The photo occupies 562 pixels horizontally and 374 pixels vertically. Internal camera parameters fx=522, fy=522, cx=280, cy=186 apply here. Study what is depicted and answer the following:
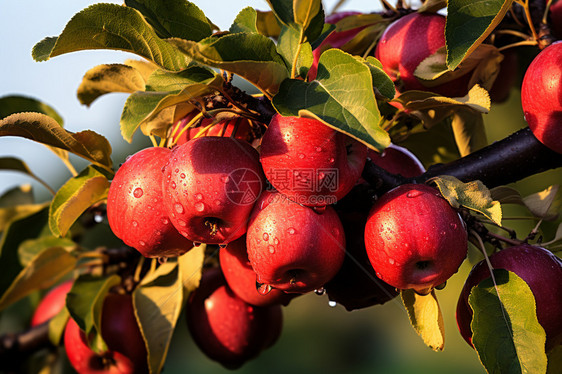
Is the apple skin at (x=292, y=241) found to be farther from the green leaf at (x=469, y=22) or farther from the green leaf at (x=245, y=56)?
the green leaf at (x=469, y=22)

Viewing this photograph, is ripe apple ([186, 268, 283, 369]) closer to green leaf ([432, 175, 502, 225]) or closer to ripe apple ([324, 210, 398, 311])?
ripe apple ([324, 210, 398, 311])

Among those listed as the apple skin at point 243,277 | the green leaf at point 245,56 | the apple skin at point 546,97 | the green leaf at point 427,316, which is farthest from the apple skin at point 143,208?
the apple skin at point 546,97

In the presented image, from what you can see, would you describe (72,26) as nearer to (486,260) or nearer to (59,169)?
(486,260)

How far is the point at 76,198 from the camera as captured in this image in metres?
0.86

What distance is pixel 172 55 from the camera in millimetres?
739

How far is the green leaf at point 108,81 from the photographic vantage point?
89cm

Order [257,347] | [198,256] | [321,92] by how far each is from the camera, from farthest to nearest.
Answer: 1. [257,347]
2. [198,256]
3. [321,92]

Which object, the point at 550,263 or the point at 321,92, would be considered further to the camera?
the point at 550,263

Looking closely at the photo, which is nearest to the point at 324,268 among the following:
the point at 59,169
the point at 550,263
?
the point at 550,263

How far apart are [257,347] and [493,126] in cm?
187

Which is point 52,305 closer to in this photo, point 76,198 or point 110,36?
point 76,198

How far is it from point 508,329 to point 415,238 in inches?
7.6

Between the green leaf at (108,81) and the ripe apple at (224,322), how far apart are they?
47 cm

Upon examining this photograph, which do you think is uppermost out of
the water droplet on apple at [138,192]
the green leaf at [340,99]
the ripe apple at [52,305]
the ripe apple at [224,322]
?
the green leaf at [340,99]
